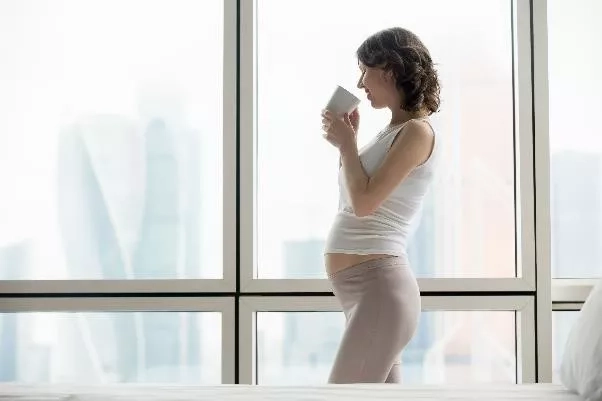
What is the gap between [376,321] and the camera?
1.88 metres

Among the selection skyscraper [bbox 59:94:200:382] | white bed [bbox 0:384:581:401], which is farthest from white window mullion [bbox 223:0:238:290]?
white bed [bbox 0:384:581:401]

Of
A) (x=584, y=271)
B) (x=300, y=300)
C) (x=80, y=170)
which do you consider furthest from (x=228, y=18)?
(x=584, y=271)

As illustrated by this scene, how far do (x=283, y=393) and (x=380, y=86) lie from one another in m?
0.99

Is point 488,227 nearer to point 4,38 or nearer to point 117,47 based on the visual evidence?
point 117,47

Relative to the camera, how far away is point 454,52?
113 inches

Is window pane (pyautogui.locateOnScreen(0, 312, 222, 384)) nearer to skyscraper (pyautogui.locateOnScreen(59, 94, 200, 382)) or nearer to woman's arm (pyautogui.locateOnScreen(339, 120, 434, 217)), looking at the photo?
skyscraper (pyautogui.locateOnScreen(59, 94, 200, 382))

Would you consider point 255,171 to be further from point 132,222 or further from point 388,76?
point 388,76

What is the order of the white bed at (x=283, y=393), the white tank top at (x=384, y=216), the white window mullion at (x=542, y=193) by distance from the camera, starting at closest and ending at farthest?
the white bed at (x=283, y=393)
the white tank top at (x=384, y=216)
the white window mullion at (x=542, y=193)

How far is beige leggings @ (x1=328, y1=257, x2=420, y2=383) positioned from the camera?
1.86 meters

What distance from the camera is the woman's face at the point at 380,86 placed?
2.05 metres

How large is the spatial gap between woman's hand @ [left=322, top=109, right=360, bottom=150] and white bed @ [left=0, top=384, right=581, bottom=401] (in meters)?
0.77

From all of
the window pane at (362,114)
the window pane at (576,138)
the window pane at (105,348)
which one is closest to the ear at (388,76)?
the window pane at (362,114)

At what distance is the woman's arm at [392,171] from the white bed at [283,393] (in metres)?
0.61

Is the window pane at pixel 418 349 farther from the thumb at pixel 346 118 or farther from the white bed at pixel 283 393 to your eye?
the white bed at pixel 283 393
